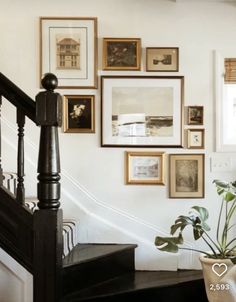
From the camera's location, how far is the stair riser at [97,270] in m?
2.53

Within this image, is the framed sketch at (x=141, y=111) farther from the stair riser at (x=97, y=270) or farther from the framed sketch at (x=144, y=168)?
the stair riser at (x=97, y=270)

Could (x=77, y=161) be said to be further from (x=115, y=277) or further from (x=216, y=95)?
(x=216, y=95)

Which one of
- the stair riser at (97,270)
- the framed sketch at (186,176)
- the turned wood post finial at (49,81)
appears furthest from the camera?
the framed sketch at (186,176)

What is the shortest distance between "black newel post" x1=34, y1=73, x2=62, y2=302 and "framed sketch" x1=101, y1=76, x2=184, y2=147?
1000mm

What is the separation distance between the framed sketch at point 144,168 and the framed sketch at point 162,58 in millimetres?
672

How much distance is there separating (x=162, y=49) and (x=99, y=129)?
0.80 m

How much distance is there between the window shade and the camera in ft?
10.6

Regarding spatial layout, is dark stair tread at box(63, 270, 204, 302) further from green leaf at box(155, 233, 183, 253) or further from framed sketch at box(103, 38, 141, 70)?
framed sketch at box(103, 38, 141, 70)

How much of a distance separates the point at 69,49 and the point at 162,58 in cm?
73

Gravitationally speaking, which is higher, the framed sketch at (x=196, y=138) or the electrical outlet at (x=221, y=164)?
the framed sketch at (x=196, y=138)

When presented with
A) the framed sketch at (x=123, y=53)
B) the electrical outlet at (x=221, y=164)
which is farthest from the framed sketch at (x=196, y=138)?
the framed sketch at (x=123, y=53)

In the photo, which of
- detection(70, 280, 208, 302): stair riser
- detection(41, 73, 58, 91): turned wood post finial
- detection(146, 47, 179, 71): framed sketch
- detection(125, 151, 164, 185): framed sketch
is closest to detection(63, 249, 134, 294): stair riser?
detection(70, 280, 208, 302): stair riser

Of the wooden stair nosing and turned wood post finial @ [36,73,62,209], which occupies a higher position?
turned wood post finial @ [36,73,62,209]

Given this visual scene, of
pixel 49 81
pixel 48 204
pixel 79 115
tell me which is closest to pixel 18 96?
pixel 49 81
